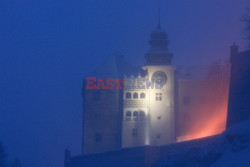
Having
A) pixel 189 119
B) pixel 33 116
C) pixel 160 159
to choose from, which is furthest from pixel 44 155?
pixel 160 159

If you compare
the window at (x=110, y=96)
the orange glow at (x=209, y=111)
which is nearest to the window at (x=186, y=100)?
the orange glow at (x=209, y=111)

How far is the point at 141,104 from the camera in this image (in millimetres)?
31672

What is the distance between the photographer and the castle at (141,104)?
31547 millimetres

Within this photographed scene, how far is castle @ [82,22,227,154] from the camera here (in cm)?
3155

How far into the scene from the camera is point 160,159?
21.1m

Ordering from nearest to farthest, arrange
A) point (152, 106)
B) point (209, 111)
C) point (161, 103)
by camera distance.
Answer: point (152, 106) < point (161, 103) < point (209, 111)

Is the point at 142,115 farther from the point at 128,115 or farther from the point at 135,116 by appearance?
the point at 128,115

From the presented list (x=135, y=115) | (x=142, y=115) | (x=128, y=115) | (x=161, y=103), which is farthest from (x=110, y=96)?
(x=161, y=103)

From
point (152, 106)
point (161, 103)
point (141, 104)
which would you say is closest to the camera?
point (141, 104)

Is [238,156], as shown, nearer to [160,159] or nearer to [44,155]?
[160,159]

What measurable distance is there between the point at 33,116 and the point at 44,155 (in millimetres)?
24943

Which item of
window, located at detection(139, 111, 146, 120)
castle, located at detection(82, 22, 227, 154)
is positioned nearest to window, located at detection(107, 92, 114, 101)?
castle, located at detection(82, 22, 227, 154)

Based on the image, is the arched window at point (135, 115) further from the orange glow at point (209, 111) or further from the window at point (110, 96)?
the orange glow at point (209, 111)

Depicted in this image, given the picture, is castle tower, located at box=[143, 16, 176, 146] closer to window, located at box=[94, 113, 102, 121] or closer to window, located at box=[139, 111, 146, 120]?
window, located at box=[139, 111, 146, 120]
